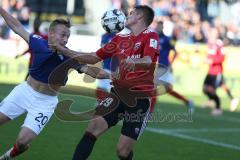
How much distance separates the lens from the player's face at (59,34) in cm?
813

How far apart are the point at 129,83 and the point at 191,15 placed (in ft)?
66.6

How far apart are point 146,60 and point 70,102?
824cm

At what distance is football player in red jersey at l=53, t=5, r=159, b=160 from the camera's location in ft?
26.4

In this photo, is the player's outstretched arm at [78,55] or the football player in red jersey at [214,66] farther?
the football player in red jersey at [214,66]

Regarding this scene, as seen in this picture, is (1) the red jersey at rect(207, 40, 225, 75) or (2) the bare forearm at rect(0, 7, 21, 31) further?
(1) the red jersey at rect(207, 40, 225, 75)

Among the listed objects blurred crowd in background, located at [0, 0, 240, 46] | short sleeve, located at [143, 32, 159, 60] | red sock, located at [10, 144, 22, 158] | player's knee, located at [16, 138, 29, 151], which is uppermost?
short sleeve, located at [143, 32, 159, 60]

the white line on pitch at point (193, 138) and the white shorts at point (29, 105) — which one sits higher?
the white shorts at point (29, 105)

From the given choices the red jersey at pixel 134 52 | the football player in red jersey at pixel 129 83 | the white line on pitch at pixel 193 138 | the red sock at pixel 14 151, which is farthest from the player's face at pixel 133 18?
the white line on pitch at pixel 193 138

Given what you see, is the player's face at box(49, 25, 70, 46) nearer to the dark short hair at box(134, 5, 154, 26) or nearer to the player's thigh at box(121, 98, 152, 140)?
the dark short hair at box(134, 5, 154, 26)

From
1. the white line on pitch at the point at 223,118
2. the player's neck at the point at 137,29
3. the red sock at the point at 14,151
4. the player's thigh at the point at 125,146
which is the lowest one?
the white line on pitch at the point at 223,118

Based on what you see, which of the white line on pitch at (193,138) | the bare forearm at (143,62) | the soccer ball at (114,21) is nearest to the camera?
the bare forearm at (143,62)

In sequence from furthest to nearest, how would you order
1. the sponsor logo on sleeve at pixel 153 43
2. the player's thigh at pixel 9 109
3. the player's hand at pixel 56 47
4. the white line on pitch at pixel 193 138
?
1. the white line on pitch at pixel 193 138
2. the player's thigh at pixel 9 109
3. the sponsor logo on sleeve at pixel 153 43
4. the player's hand at pixel 56 47

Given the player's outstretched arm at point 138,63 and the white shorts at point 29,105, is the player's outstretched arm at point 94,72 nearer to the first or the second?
the player's outstretched arm at point 138,63

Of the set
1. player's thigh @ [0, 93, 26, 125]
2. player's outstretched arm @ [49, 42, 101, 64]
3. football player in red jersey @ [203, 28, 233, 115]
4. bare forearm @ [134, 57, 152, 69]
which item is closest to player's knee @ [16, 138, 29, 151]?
player's thigh @ [0, 93, 26, 125]
